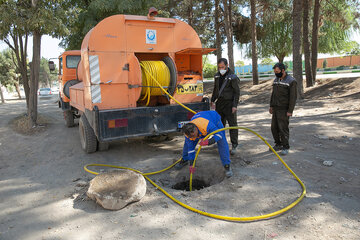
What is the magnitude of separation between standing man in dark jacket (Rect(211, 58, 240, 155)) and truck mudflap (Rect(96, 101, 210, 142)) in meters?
0.73

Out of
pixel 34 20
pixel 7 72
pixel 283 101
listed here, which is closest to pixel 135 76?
pixel 283 101

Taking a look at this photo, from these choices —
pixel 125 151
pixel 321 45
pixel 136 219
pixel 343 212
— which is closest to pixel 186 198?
pixel 136 219

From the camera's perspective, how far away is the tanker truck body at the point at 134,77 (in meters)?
4.92

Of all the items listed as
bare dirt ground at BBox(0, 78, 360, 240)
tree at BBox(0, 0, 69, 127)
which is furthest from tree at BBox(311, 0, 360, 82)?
tree at BBox(0, 0, 69, 127)

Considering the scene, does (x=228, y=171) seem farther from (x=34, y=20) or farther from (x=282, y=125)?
(x=34, y=20)

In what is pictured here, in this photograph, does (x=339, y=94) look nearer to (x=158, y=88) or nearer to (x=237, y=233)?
(x=158, y=88)

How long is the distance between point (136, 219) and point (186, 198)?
0.78 m

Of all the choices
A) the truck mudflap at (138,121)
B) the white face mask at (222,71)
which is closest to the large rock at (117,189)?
the truck mudflap at (138,121)

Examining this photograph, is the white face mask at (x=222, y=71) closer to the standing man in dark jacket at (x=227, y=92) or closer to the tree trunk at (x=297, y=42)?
the standing man in dark jacket at (x=227, y=92)

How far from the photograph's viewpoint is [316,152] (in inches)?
202

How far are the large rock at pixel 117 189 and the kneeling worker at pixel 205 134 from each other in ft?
3.21

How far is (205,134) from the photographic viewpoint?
4043 millimetres

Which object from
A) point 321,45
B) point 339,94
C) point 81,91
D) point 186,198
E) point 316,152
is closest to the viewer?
point 186,198

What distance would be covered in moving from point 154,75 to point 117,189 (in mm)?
2525
